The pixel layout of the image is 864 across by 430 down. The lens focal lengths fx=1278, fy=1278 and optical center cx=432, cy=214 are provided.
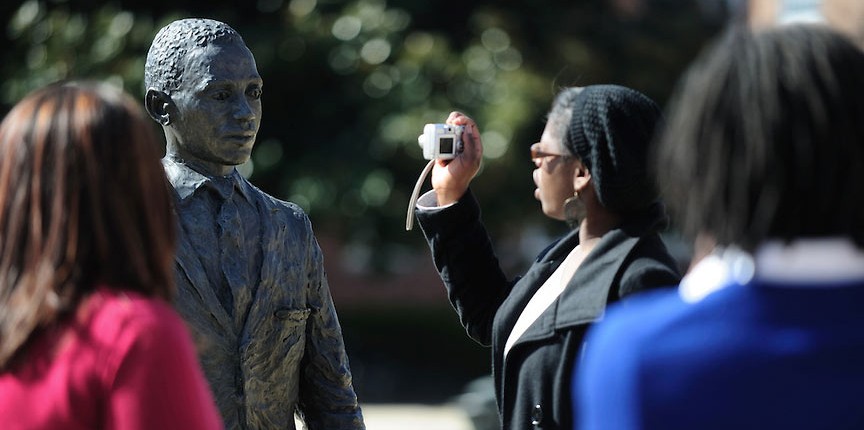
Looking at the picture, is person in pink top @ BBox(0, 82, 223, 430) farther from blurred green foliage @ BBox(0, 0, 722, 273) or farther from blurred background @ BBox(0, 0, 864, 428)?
blurred background @ BBox(0, 0, 864, 428)

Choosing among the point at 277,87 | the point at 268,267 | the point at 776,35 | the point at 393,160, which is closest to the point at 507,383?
the point at 268,267

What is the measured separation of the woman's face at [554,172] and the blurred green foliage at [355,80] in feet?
27.5

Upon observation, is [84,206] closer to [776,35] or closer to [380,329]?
[776,35]

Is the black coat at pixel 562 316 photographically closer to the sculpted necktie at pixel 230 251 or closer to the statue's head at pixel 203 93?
the sculpted necktie at pixel 230 251

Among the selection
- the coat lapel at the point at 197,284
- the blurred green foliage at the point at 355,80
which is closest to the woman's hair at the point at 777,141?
the coat lapel at the point at 197,284

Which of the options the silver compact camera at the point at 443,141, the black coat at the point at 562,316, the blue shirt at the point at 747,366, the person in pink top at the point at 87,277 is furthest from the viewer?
the silver compact camera at the point at 443,141

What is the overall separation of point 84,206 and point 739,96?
100 cm

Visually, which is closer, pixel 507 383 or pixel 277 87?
pixel 507 383

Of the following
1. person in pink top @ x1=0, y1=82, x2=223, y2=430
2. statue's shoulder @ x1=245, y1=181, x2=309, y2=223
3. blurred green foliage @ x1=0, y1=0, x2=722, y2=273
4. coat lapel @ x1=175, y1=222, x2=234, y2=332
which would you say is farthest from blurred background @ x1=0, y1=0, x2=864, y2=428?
person in pink top @ x1=0, y1=82, x2=223, y2=430

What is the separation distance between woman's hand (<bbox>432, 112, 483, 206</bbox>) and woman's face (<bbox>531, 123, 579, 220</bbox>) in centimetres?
30

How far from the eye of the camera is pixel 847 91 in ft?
5.67

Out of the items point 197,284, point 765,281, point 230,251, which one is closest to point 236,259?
point 230,251

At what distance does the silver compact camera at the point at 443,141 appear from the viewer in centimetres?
360

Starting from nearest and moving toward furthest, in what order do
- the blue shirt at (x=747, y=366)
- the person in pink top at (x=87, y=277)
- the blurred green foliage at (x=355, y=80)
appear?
the blue shirt at (x=747, y=366) < the person in pink top at (x=87, y=277) < the blurred green foliage at (x=355, y=80)
